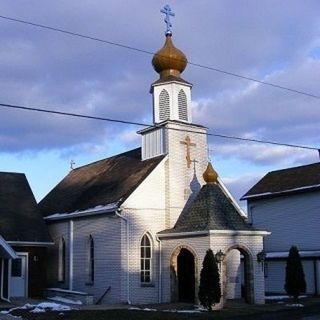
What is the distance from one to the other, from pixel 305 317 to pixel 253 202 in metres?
18.4

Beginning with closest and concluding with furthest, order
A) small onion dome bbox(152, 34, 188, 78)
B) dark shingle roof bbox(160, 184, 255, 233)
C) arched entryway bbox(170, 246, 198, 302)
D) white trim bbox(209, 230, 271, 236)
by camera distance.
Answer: white trim bbox(209, 230, 271, 236), dark shingle roof bbox(160, 184, 255, 233), arched entryway bbox(170, 246, 198, 302), small onion dome bbox(152, 34, 188, 78)

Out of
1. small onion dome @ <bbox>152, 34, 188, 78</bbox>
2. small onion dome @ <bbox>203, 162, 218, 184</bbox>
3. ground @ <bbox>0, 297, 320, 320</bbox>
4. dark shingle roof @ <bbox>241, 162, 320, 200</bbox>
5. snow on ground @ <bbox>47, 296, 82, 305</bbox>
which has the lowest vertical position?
ground @ <bbox>0, 297, 320, 320</bbox>

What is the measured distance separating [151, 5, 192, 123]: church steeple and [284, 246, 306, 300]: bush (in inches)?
342

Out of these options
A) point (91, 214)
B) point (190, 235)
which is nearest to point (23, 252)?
point (91, 214)

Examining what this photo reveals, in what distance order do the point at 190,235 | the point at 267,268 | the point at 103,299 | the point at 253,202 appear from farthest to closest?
1. the point at 253,202
2. the point at 267,268
3. the point at 103,299
4. the point at 190,235

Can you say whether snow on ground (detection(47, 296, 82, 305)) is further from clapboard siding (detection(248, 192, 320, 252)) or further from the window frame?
clapboard siding (detection(248, 192, 320, 252))

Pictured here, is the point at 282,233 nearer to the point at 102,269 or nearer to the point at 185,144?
the point at 185,144

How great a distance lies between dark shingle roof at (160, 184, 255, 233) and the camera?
86.5 feet

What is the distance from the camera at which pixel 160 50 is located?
3209 cm

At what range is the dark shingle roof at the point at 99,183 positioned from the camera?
2966 centimetres

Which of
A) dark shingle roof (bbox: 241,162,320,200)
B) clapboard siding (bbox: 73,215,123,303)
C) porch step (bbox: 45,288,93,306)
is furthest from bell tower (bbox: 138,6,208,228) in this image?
dark shingle roof (bbox: 241,162,320,200)

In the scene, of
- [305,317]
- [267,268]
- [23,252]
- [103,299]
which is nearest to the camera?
[305,317]

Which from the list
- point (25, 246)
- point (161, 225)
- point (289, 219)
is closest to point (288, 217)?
point (289, 219)

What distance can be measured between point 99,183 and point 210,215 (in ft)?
28.6
